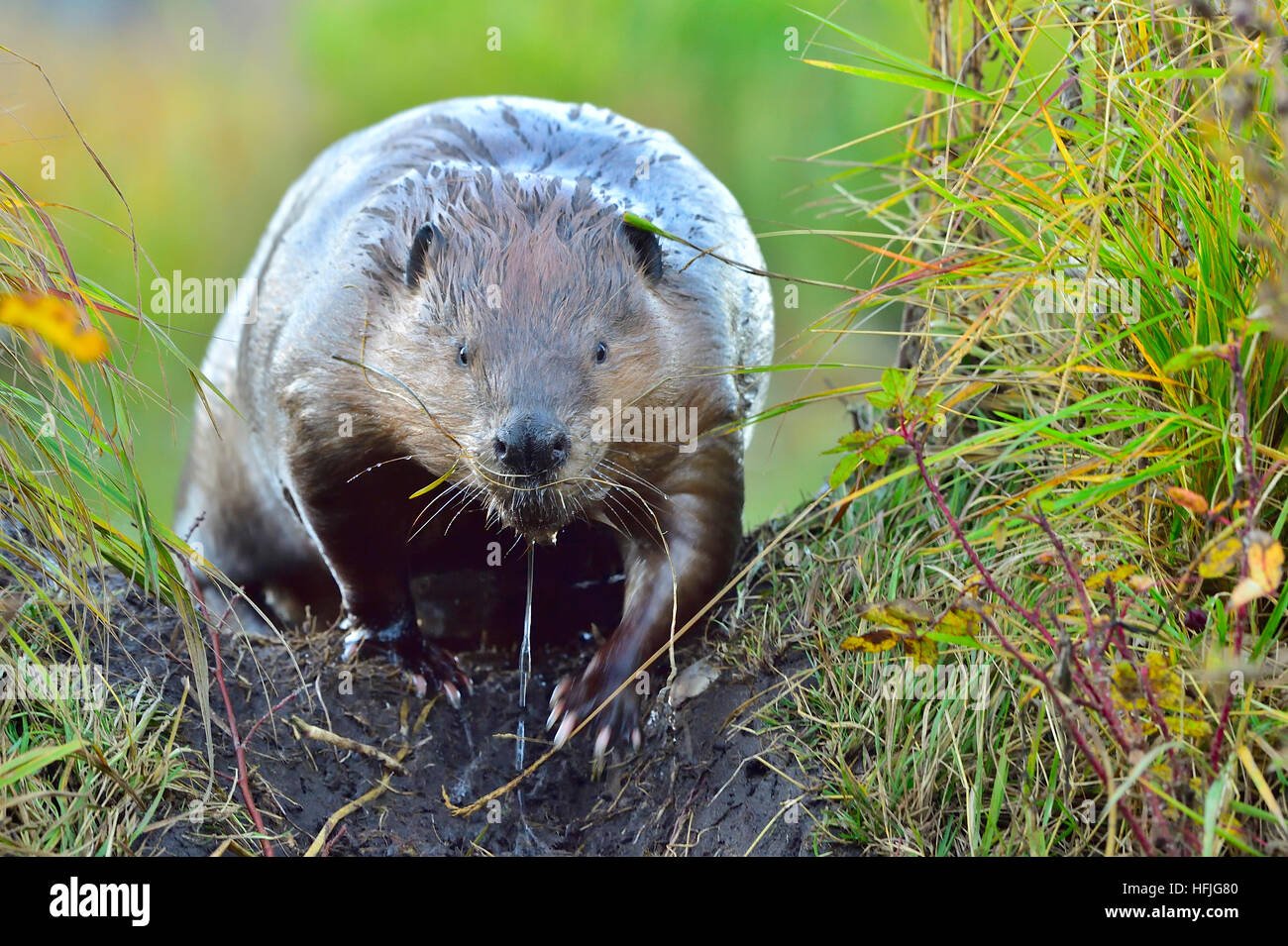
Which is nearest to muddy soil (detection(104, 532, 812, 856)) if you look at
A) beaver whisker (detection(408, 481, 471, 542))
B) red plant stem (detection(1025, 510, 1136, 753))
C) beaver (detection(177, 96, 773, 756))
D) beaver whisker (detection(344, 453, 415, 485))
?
beaver (detection(177, 96, 773, 756))

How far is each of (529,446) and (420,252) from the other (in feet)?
2.87

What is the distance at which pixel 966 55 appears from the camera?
4.16 m

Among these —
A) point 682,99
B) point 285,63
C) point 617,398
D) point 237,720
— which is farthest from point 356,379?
point 285,63

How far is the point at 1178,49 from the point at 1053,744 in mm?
1786

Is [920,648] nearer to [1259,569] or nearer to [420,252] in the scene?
[1259,569]

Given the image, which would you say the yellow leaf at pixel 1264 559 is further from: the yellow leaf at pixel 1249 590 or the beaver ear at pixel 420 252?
the beaver ear at pixel 420 252

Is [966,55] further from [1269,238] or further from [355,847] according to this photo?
[355,847]

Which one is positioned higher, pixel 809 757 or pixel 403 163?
pixel 403 163

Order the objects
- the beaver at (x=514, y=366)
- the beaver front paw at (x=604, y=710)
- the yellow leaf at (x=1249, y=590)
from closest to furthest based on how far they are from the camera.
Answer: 1. the yellow leaf at (x=1249, y=590)
2. the beaver at (x=514, y=366)
3. the beaver front paw at (x=604, y=710)

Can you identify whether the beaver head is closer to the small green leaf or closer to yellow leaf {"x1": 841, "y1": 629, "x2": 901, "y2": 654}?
the small green leaf

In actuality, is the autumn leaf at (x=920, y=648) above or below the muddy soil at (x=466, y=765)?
above

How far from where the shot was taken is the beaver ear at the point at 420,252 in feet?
12.6

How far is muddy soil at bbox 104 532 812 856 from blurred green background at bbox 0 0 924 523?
17.8 feet

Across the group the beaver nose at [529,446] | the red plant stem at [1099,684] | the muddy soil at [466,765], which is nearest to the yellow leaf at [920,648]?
the red plant stem at [1099,684]
